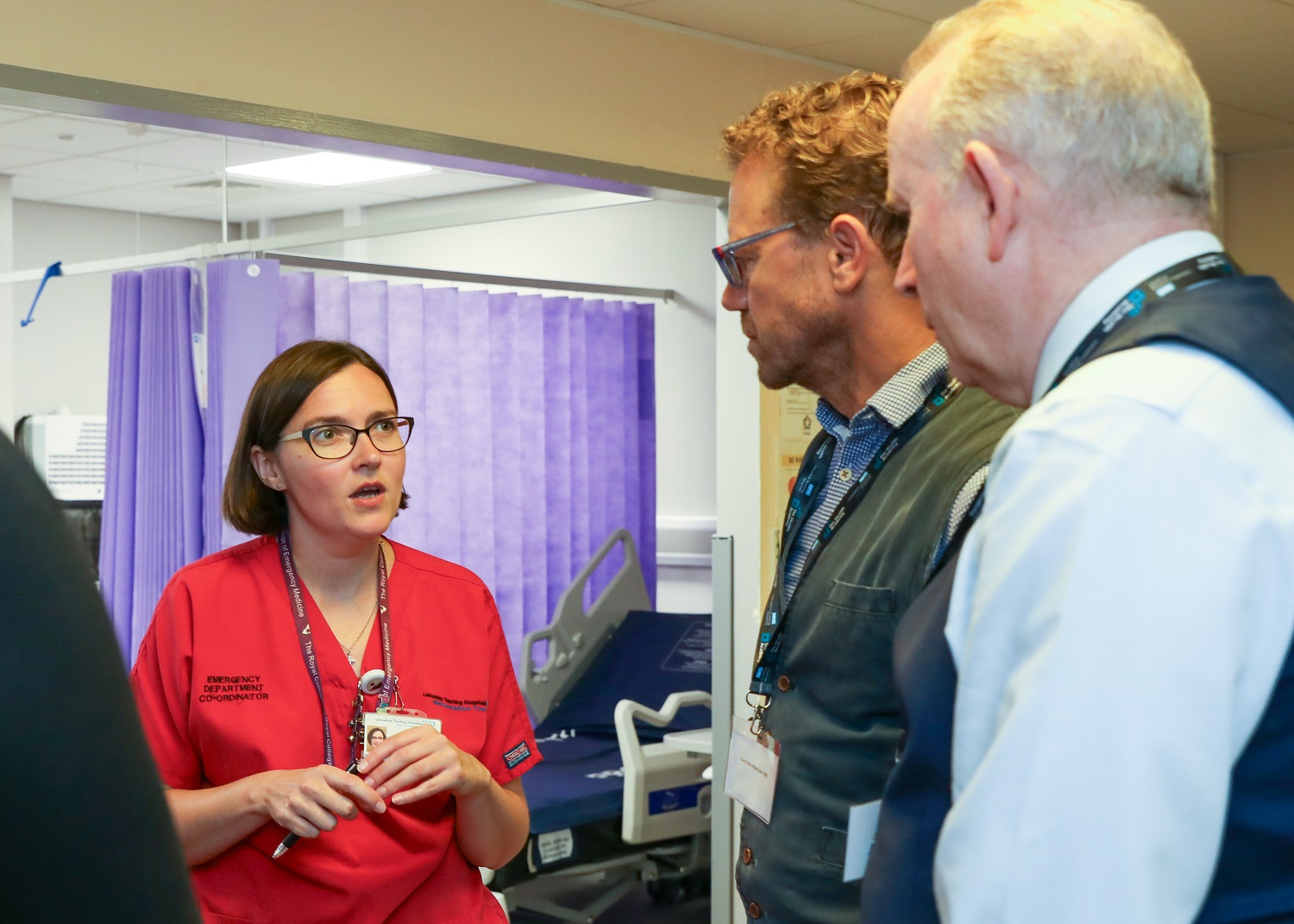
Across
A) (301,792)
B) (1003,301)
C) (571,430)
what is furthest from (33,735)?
(571,430)

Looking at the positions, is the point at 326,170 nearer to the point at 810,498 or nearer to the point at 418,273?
the point at 418,273

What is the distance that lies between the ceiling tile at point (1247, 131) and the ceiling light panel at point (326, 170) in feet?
11.3

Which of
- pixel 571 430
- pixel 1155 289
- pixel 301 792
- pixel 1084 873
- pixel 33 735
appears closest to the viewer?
pixel 33 735

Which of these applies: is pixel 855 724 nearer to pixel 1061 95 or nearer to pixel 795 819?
pixel 795 819

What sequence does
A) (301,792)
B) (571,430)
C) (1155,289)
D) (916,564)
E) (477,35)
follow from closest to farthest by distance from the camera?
(1155,289) → (916,564) → (301,792) → (477,35) → (571,430)

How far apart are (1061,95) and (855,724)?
2.35 ft

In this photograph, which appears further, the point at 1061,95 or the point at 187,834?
the point at 187,834

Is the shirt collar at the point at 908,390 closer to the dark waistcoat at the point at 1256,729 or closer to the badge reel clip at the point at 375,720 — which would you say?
the dark waistcoat at the point at 1256,729

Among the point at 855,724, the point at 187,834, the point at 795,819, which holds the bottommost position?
the point at 187,834

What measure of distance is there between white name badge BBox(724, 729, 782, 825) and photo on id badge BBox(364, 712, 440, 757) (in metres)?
0.51

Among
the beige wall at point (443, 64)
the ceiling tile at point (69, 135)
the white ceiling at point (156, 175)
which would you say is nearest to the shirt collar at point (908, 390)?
the beige wall at point (443, 64)

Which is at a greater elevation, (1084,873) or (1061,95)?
(1061,95)

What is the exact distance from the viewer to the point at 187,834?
5.78 feet

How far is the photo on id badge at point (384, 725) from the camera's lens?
185 centimetres
